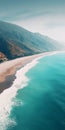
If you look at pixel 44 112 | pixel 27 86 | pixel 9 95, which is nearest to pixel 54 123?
pixel 44 112

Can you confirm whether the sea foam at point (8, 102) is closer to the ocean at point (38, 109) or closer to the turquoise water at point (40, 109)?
the ocean at point (38, 109)

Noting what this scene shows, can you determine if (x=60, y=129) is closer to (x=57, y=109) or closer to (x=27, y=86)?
(x=57, y=109)

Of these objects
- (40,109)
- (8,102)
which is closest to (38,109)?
(40,109)

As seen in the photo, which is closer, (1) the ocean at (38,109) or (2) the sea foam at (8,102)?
(1) the ocean at (38,109)

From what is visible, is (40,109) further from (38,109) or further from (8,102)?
(8,102)

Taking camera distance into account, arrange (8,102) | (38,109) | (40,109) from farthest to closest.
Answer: (8,102)
(38,109)
(40,109)

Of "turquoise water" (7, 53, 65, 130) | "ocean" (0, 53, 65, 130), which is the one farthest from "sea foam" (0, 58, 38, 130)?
"turquoise water" (7, 53, 65, 130)

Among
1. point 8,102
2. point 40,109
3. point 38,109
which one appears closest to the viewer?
point 40,109

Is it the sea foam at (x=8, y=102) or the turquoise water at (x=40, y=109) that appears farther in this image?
the sea foam at (x=8, y=102)

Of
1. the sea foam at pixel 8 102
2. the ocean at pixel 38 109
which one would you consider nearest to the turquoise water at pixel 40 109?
the ocean at pixel 38 109

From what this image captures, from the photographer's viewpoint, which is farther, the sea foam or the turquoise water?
the sea foam

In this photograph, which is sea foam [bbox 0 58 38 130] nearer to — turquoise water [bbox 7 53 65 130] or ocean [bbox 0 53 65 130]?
ocean [bbox 0 53 65 130]
